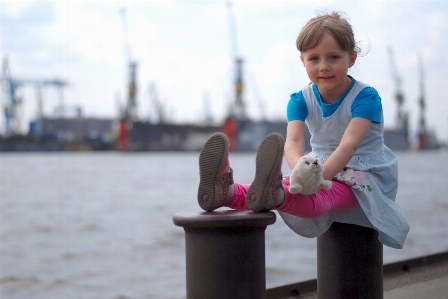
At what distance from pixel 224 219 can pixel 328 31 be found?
53cm

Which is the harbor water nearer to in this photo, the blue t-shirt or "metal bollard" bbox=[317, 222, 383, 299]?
"metal bollard" bbox=[317, 222, 383, 299]

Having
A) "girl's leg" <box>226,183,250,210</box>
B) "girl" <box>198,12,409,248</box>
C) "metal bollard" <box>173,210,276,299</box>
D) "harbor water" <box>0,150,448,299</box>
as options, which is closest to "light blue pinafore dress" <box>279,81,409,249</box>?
"girl" <box>198,12,409,248</box>

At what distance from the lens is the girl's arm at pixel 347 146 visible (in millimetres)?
1480

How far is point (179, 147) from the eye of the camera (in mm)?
52875

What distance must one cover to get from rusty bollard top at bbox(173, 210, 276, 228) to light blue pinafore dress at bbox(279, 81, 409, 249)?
212 mm

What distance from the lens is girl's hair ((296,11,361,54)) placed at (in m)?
1.54

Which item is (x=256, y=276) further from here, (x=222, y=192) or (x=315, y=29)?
(x=315, y=29)

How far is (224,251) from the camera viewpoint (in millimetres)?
1392

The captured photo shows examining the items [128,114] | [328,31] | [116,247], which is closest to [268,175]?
[328,31]

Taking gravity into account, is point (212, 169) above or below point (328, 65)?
below

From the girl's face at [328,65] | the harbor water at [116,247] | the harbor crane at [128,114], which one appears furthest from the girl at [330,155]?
the harbor crane at [128,114]

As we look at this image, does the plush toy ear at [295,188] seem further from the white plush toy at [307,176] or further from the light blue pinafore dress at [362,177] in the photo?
the light blue pinafore dress at [362,177]

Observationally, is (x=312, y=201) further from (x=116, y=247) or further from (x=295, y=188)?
(x=116, y=247)

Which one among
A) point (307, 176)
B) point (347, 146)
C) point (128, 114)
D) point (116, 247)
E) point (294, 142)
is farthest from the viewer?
point (128, 114)
